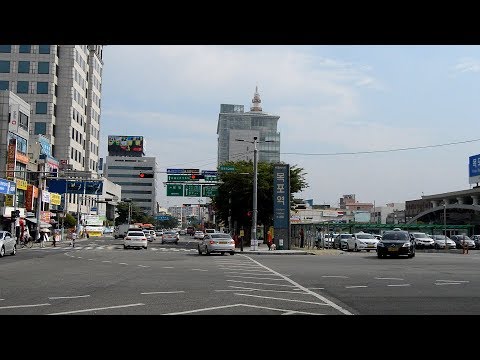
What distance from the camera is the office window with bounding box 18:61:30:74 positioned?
87.1m

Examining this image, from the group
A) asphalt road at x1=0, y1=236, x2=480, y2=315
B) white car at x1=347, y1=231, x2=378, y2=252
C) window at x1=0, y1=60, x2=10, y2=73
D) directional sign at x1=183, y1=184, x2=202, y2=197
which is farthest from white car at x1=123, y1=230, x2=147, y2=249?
window at x1=0, y1=60, x2=10, y2=73

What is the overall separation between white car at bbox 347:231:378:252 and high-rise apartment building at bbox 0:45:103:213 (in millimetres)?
50780

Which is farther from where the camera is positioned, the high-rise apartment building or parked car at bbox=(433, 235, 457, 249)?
the high-rise apartment building

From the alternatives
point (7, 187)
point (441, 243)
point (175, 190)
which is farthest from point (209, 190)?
point (441, 243)

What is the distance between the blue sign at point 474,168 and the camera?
71.1 m

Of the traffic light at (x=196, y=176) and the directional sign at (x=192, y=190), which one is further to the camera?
the directional sign at (x=192, y=190)

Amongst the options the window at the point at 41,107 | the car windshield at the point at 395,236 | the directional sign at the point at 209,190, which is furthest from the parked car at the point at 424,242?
the window at the point at 41,107

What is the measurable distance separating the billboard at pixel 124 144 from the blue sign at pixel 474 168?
120517 millimetres

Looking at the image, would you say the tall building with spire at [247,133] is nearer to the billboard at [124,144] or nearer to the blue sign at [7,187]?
the billboard at [124,144]

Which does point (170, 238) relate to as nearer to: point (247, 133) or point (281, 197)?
point (281, 197)

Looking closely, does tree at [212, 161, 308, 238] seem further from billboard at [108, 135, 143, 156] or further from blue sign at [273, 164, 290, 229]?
billboard at [108, 135, 143, 156]

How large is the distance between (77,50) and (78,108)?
9.71 m
